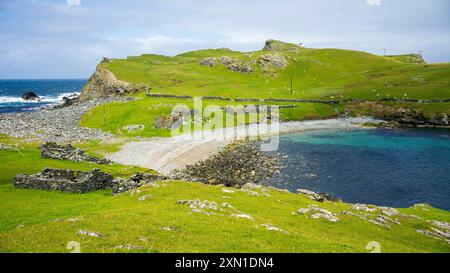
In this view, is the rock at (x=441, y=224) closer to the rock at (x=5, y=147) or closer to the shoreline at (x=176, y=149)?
the shoreline at (x=176, y=149)

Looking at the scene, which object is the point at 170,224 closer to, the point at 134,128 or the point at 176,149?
the point at 176,149

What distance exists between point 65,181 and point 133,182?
949 centimetres

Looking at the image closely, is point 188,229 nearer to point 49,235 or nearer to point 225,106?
point 49,235

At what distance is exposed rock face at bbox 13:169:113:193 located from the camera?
50500 mm

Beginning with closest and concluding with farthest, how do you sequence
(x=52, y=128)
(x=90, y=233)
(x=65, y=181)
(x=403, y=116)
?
(x=90, y=233), (x=65, y=181), (x=52, y=128), (x=403, y=116)

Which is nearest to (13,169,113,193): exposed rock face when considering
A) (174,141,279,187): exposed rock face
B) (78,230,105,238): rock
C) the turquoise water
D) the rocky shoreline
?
(174,141,279,187): exposed rock face

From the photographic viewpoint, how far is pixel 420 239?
3647 centimetres

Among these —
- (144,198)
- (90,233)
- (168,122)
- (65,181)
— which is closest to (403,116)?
(168,122)

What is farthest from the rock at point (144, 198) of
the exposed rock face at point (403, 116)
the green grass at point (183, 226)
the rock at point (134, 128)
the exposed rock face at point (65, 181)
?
the exposed rock face at point (403, 116)

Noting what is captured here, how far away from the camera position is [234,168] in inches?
3263

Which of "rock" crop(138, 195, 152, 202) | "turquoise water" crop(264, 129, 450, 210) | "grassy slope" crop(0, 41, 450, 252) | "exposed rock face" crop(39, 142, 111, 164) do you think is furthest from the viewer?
"exposed rock face" crop(39, 142, 111, 164)

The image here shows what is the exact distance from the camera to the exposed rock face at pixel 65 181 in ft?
166

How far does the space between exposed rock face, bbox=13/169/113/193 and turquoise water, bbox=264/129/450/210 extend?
34768 mm

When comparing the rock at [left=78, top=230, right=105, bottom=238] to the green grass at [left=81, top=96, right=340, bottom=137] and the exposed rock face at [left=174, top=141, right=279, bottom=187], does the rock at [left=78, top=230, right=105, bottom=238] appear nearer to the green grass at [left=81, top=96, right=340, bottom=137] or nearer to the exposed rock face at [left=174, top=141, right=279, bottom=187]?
the exposed rock face at [left=174, top=141, right=279, bottom=187]
